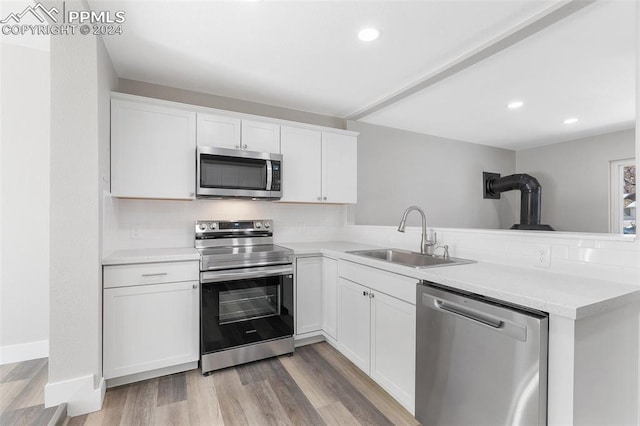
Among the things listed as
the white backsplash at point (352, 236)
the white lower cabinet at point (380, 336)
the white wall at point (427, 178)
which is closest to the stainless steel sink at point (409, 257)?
the white backsplash at point (352, 236)

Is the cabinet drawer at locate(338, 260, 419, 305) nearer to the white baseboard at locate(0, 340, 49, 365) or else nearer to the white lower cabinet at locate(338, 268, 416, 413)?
the white lower cabinet at locate(338, 268, 416, 413)

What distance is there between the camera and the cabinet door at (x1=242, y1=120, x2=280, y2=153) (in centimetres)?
279

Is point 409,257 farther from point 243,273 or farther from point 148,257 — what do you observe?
point 148,257

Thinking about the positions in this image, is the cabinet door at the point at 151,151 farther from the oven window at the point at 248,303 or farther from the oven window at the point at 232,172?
the oven window at the point at 248,303

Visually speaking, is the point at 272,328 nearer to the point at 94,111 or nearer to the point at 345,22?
the point at 94,111

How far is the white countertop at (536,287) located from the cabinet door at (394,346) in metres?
0.26

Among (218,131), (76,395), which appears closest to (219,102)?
(218,131)

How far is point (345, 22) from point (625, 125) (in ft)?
14.3

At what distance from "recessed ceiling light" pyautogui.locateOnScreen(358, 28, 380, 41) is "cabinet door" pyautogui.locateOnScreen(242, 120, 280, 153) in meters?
1.21

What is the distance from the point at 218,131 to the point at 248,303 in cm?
151

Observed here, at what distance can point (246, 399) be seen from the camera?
1977 mm

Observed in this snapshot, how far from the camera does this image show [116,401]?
1952 mm

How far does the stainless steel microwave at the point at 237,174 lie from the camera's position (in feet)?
8.37
